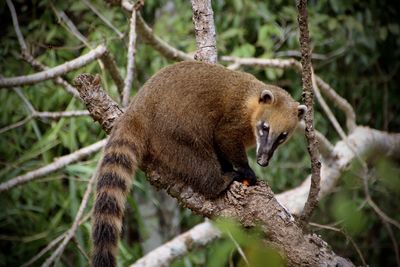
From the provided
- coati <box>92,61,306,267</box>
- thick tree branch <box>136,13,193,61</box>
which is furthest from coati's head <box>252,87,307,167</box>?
thick tree branch <box>136,13,193,61</box>

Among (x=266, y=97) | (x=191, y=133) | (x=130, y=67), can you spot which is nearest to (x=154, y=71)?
(x=130, y=67)

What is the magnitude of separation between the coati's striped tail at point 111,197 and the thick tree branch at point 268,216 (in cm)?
24

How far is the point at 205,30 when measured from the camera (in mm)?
3646

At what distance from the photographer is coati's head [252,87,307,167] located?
3.29 metres

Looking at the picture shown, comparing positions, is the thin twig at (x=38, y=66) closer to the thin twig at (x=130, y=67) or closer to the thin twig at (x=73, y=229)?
the thin twig at (x=130, y=67)

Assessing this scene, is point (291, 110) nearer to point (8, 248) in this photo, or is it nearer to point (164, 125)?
point (164, 125)

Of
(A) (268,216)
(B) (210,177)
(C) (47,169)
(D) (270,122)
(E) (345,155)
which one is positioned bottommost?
(E) (345,155)

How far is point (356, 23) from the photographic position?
257 inches

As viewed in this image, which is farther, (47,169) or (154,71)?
(154,71)

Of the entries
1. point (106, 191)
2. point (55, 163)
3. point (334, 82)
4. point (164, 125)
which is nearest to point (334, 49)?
point (334, 82)

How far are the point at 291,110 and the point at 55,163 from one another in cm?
202

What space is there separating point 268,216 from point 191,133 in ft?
2.21

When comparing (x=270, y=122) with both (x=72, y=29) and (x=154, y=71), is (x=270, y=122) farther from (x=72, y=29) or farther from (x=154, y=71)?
(x=154, y=71)

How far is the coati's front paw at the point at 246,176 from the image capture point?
3.00 meters
